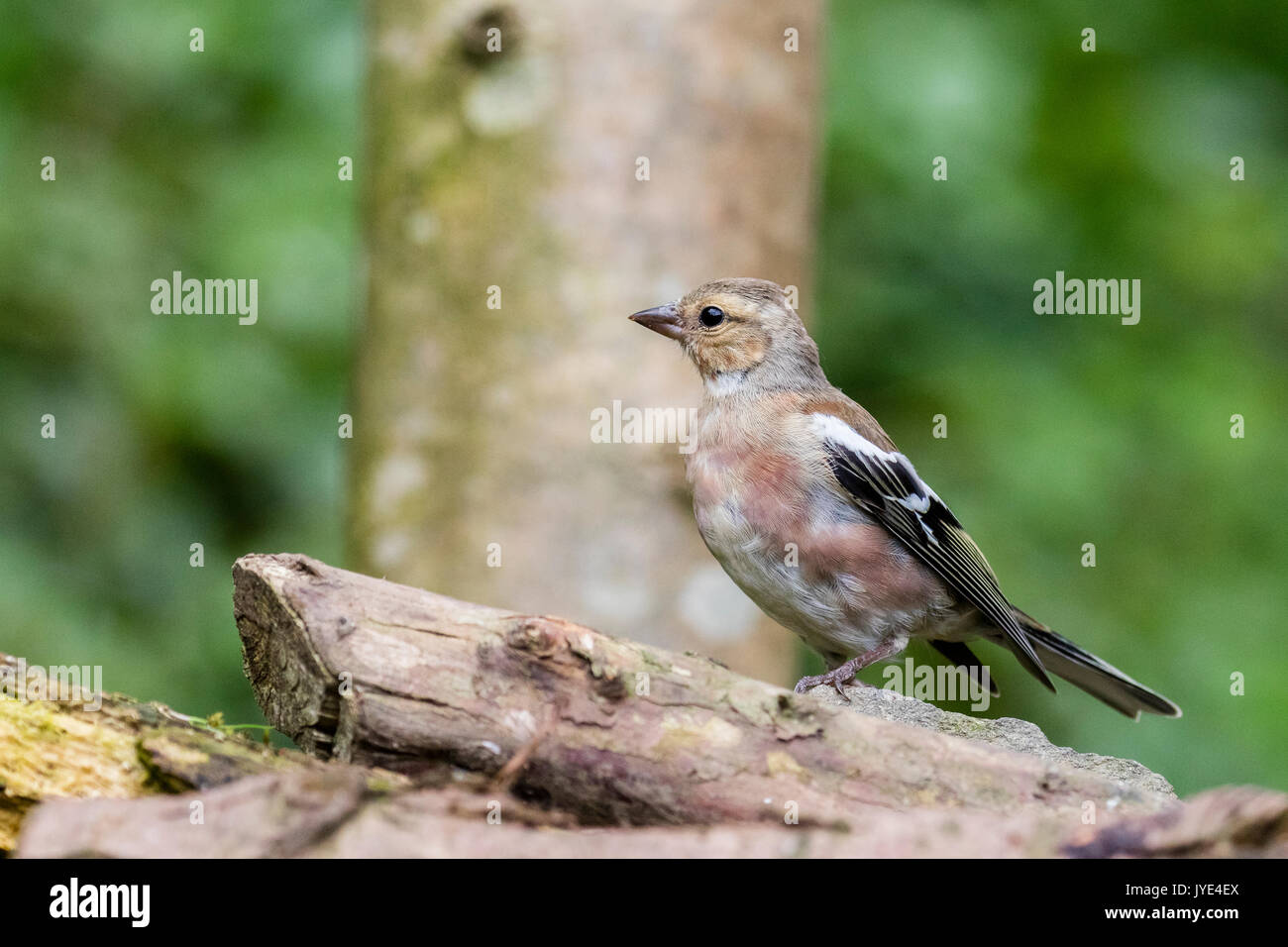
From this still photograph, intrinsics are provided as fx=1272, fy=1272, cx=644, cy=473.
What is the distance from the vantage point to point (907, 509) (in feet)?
17.5

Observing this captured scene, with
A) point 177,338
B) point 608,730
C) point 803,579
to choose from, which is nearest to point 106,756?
point 608,730

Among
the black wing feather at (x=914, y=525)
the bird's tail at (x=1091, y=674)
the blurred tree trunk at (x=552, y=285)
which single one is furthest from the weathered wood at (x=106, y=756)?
the bird's tail at (x=1091, y=674)

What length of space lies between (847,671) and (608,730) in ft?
6.62

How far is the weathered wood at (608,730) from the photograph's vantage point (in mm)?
3277

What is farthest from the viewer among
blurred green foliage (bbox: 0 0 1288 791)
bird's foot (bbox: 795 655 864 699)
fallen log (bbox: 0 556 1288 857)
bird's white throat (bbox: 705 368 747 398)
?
blurred green foliage (bbox: 0 0 1288 791)

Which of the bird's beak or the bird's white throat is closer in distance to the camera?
the bird's beak

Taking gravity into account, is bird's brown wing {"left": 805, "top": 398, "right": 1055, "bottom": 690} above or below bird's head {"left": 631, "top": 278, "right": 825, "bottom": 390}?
below

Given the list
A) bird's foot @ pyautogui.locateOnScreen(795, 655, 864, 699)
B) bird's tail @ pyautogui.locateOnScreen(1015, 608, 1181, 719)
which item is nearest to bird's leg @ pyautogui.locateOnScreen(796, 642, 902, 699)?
bird's foot @ pyautogui.locateOnScreen(795, 655, 864, 699)

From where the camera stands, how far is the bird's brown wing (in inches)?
207

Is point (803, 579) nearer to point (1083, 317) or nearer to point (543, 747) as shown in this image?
point (543, 747)

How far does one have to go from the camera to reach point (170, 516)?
7305 mm

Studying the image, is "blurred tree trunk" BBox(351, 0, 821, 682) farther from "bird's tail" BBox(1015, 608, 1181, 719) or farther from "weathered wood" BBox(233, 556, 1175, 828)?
"weathered wood" BBox(233, 556, 1175, 828)

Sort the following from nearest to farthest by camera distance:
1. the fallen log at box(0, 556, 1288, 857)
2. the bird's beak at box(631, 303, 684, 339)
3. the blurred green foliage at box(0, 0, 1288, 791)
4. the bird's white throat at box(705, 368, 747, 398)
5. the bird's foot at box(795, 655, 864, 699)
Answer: the fallen log at box(0, 556, 1288, 857)
the bird's foot at box(795, 655, 864, 699)
the bird's beak at box(631, 303, 684, 339)
the bird's white throat at box(705, 368, 747, 398)
the blurred green foliage at box(0, 0, 1288, 791)

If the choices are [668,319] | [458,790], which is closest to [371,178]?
[668,319]
